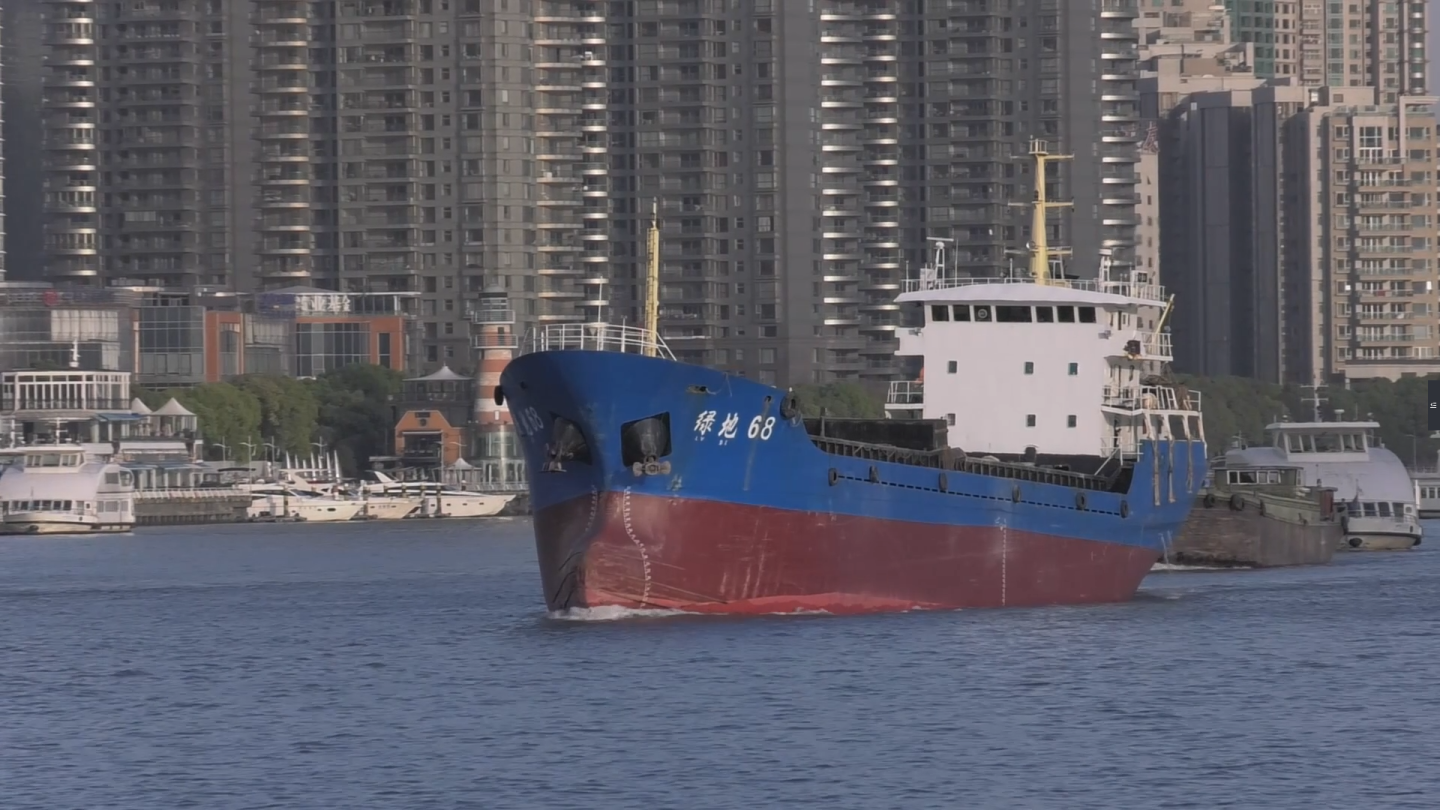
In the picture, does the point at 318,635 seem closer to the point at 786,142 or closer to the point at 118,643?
the point at 118,643

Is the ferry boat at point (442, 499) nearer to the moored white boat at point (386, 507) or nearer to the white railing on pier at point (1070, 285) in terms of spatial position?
the moored white boat at point (386, 507)

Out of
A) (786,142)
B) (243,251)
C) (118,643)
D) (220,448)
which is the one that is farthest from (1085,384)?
(243,251)

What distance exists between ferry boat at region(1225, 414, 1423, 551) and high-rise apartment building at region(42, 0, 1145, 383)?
92.4 metres

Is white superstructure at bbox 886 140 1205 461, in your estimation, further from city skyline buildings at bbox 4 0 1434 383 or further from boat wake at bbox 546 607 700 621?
city skyline buildings at bbox 4 0 1434 383

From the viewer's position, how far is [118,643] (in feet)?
173

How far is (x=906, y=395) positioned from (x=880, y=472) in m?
10.8

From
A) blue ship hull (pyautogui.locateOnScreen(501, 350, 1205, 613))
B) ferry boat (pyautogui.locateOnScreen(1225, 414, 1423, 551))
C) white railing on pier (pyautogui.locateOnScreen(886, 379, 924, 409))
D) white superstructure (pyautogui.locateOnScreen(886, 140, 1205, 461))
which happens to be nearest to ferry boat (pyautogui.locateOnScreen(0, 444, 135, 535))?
ferry boat (pyautogui.locateOnScreen(1225, 414, 1423, 551))

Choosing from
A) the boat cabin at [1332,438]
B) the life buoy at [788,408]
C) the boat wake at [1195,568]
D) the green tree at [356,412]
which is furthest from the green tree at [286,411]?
the life buoy at [788,408]

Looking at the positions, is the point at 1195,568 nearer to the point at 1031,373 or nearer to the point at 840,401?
the point at 1031,373

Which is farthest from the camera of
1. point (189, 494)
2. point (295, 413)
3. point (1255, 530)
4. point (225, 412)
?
point (295, 413)

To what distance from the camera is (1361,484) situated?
87.9m

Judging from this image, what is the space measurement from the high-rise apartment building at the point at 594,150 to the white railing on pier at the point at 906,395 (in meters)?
117

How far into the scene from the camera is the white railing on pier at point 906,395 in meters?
61.6

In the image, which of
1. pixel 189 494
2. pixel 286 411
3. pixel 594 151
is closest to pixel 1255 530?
pixel 189 494
